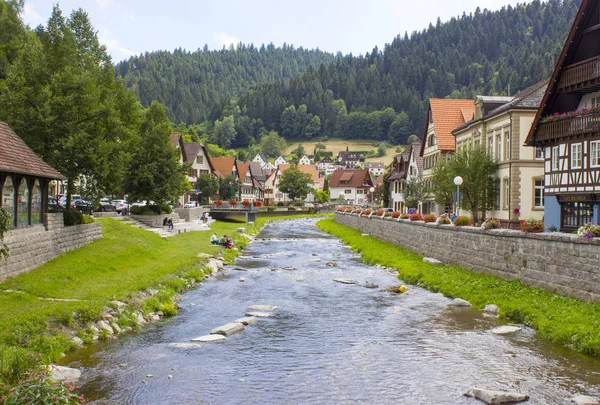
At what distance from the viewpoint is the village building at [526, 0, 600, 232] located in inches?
1139

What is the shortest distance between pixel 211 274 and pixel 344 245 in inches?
865

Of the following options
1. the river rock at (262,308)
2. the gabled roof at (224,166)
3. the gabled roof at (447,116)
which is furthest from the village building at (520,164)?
the gabled roof at (224,166)

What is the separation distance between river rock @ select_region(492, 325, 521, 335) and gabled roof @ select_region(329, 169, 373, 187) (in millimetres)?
138949

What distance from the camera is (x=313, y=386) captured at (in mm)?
12836

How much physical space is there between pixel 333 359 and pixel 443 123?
50.6 m

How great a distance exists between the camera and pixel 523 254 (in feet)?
74.8

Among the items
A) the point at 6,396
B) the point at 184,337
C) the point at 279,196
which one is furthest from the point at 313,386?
the point at 279,196

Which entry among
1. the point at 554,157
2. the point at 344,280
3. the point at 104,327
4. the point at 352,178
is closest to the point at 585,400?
the point at 104,327

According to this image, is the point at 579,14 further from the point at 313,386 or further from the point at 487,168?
the point at 313,386

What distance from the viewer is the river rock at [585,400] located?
1152cm

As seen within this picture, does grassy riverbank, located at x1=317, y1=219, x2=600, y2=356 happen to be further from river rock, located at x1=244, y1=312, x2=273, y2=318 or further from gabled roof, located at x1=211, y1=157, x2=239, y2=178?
gabled roof, located at x1=211, y1=157, x2=239, y2=178

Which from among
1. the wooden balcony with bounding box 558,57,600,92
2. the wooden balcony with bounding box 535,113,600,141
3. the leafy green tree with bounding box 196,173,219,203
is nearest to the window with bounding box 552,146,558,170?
the wooden balcony with bounding box 535,113,600,141

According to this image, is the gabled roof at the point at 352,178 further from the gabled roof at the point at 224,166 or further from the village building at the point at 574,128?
the village building at the point at 574,128

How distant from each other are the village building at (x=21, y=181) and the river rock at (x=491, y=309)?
17.2 m
